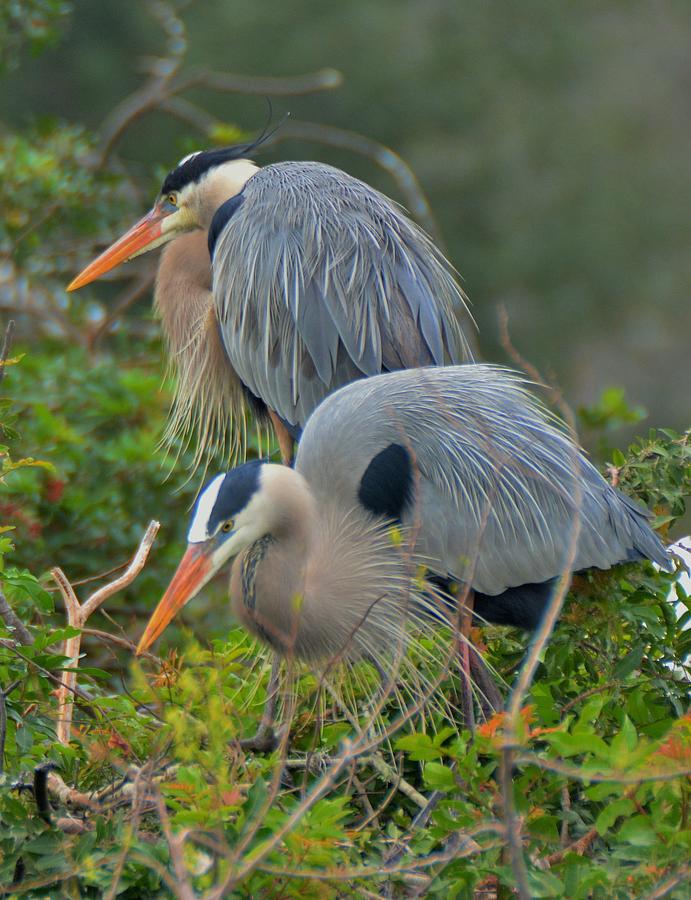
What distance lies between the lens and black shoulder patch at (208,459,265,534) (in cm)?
288

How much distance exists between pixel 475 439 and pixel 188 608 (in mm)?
1477

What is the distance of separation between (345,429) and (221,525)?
505mm

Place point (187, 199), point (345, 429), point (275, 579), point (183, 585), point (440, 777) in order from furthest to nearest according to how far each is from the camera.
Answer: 1. point (187, 199)
2. point (345, 429)
3. point (275, 579)
4. point (183, 585)
5. point (440, 777)

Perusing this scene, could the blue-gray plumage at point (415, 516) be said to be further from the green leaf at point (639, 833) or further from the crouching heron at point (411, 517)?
the green leaf at point (639, 833)

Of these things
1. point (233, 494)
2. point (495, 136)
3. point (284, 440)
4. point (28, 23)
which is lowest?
point (495, 136)

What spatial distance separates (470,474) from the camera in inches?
133

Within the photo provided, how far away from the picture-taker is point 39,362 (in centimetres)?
478

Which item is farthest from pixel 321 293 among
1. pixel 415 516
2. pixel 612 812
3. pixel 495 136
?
pixel 495 136

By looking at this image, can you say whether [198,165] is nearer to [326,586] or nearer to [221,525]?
[326,586]

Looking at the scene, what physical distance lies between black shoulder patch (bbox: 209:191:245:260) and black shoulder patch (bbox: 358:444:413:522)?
1.44 meters

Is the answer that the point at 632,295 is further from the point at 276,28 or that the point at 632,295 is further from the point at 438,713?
the point at 438,713

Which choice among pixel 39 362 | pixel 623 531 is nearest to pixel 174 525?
pixel 39 362

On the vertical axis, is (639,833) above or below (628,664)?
above

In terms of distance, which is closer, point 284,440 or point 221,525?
point 221,525
